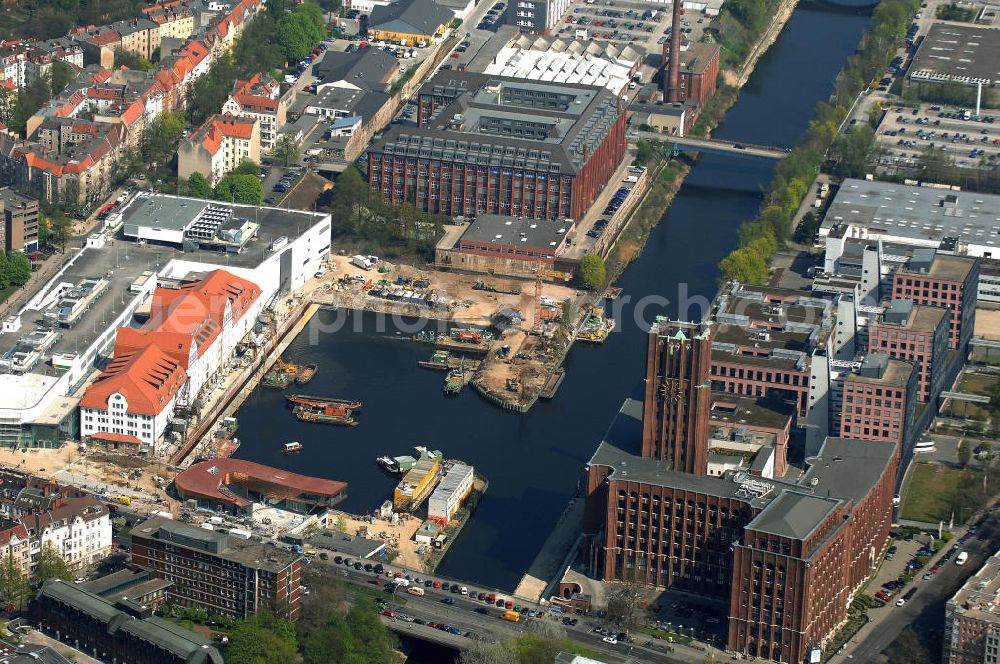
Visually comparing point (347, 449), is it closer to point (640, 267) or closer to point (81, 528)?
point (81, 528)

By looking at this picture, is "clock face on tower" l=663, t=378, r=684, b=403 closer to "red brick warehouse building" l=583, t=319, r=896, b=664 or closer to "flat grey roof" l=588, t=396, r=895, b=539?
"red brick warehouse building" l=583, t=319, r=896, b=664

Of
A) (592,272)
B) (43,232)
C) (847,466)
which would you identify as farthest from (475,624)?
(43,232)

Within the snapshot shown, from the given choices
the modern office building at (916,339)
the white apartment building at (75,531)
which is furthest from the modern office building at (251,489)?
the modern office building at (916,339)

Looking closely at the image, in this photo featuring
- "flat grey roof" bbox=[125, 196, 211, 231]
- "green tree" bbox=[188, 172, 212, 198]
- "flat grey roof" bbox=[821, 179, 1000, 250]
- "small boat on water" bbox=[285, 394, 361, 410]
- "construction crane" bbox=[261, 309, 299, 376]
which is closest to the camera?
"small boat on water" bbox=[285, 394, 361, 410]

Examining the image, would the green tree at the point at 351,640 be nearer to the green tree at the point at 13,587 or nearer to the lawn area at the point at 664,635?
the lawn area at the point at 664,635

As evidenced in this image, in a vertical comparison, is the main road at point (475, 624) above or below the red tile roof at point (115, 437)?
below

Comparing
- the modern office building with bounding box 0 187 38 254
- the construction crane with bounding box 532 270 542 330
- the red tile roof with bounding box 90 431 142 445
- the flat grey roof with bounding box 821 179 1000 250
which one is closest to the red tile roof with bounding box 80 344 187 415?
the red tile roof with bounding box 90 431 142 445

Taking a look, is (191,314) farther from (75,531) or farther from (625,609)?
(625,609)
